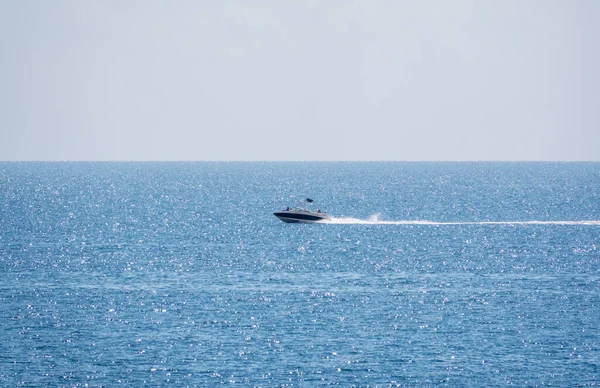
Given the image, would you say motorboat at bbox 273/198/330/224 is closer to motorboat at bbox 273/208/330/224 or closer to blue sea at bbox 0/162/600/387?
motorboat at bbox 273/208/330/224

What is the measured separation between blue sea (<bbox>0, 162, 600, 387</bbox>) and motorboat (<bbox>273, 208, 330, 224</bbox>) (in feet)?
5.47

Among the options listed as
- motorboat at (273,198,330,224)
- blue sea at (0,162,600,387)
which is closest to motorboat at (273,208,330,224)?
motorboat at (273,198,330,224)

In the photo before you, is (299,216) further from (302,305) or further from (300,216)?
(302,305)

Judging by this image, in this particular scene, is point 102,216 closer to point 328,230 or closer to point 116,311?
point 328,230

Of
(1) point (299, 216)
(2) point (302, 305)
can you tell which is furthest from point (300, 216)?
(2) point (302, 305)

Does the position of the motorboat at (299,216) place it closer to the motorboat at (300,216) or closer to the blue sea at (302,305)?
the motorboat at (300,216)

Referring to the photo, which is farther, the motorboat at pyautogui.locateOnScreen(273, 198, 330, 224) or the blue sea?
the motorboat at pyautogui.locateOnScreen(273, 198, 330, 224)

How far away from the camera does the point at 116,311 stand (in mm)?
77000

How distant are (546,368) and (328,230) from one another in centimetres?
7278

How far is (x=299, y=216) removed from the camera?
136m

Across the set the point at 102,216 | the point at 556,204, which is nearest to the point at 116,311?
the point at 102,216

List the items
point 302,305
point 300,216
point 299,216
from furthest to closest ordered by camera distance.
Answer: point 299,216, point 300,216, point 302,305

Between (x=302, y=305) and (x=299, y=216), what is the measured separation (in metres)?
57.2

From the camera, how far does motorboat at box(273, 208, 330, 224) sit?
136 m
